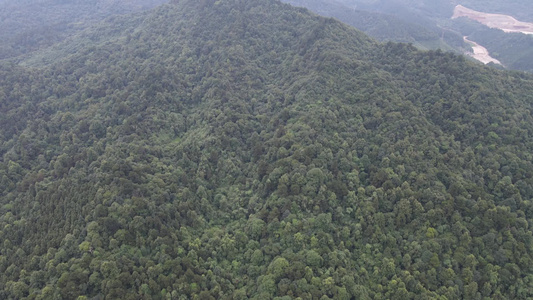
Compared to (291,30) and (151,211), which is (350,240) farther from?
(291,30)

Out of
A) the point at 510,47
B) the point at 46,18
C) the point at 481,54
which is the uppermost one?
the point at 510,47

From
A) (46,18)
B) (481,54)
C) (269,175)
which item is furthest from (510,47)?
(46,18)

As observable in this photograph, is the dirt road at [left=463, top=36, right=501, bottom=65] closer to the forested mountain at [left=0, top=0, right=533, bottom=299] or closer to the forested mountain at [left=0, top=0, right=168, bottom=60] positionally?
the forested mountain at [left=0, top=0, right=533, bottom=299]

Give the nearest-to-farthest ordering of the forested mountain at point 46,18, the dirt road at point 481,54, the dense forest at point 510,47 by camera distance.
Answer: the forested mountain at point 46,18 < the dense forest at point 510,47 < the dirt road at point 481,54

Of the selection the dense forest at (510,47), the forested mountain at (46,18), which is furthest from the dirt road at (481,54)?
the forested mountain at (46,18)

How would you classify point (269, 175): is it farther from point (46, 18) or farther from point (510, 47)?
point (510, 47)

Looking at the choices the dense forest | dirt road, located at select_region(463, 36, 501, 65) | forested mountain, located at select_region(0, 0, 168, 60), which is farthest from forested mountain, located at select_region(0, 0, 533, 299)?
dirt road, located at select_region(463, 36, 501, 65)

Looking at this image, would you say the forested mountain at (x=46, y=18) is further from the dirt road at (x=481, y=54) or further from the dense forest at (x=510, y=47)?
the dense forest at (x=510, y=47)
